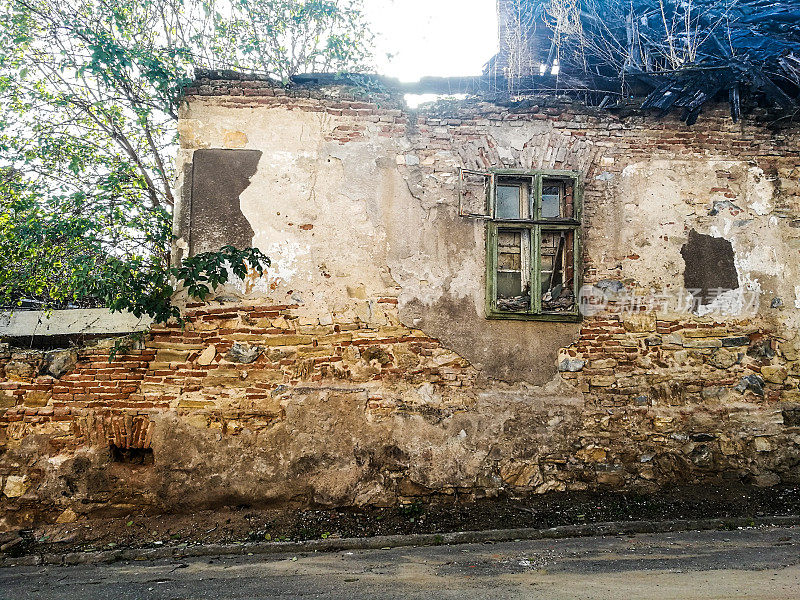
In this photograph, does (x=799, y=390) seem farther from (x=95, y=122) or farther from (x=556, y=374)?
(x=95, y=122)

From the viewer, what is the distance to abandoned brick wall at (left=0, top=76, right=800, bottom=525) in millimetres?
5129

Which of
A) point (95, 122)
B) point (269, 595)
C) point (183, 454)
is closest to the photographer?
point (269, 595)

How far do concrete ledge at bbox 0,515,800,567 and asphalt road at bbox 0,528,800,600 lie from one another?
4.1 inches

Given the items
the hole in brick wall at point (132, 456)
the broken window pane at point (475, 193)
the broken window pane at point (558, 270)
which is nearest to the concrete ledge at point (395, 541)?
the hole in brick wall at point (132, 456)

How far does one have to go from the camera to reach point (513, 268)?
18.4ft

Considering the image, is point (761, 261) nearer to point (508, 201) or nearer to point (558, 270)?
point (558, 270)

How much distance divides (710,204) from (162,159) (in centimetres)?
695

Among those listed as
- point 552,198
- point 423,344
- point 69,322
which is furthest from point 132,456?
point 552,198

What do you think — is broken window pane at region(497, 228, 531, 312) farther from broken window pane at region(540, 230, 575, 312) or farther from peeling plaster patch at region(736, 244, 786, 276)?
peeling plaster patch at region(736, 244, 786, 276)

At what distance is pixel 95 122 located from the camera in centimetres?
742

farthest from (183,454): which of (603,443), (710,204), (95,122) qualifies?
(710,204)

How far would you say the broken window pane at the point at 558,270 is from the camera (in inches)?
218

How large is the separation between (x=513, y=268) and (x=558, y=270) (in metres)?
0.45

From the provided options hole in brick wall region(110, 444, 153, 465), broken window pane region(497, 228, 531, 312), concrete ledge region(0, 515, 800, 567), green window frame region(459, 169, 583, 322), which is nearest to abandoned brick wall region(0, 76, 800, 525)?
hole in brick wall region(110, 444, 153, 465)
